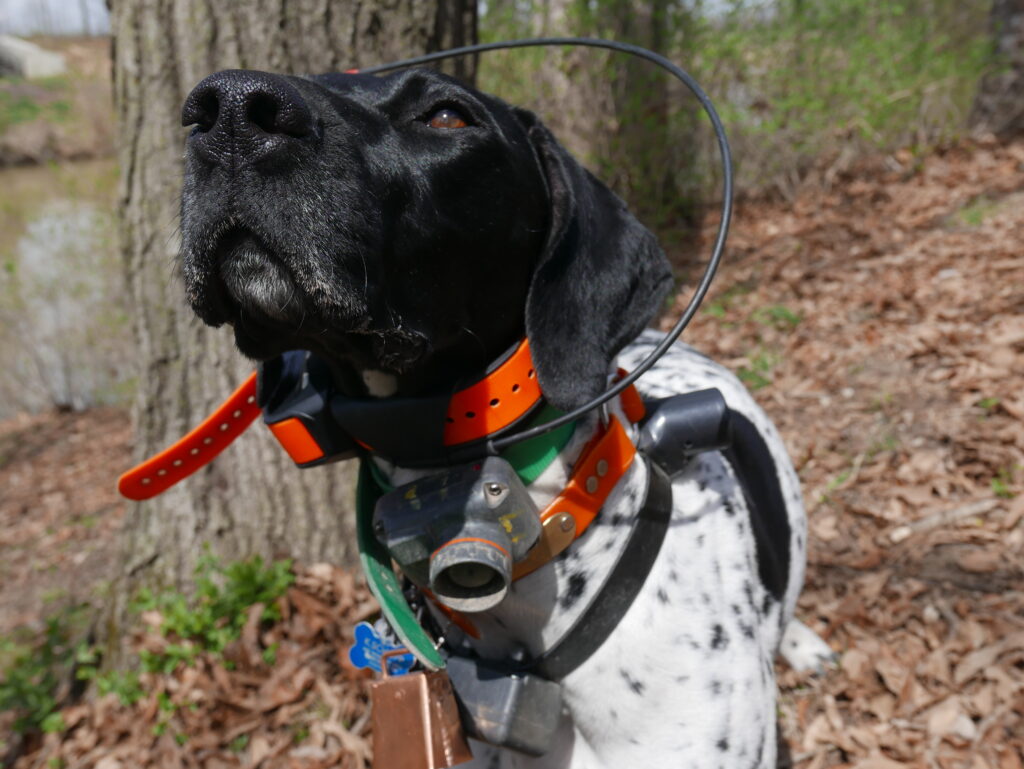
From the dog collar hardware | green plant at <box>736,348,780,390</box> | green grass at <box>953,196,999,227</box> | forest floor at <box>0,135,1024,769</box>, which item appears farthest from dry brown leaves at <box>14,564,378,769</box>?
green grass at <box>953,196,999,227</box>

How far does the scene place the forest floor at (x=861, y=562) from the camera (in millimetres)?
2588

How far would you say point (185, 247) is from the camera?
1.36m

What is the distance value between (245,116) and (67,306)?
7.83m

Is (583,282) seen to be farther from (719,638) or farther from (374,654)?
(374,654)

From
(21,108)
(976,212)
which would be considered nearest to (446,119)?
(976,212)

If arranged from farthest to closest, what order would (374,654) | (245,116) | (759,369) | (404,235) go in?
(759,369), (374,654), (404,235), (245,116)

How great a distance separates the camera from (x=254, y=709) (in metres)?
2.79

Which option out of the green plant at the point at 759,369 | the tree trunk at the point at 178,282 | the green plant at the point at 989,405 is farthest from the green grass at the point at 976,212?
the tree trunk at the point at 178,282

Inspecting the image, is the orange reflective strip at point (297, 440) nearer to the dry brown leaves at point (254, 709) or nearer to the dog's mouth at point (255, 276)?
the dog's mouth at point (255, 276)

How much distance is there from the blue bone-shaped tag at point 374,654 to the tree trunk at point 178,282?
4.55 feet

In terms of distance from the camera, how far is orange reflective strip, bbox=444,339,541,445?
4.95ft

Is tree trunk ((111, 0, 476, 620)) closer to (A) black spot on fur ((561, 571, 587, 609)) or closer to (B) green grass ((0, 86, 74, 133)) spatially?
(A) black spot on fur ((561, 571, 587, 609))

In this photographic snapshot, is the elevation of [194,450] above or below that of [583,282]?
below

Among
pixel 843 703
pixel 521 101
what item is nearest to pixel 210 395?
pixel 843 703
